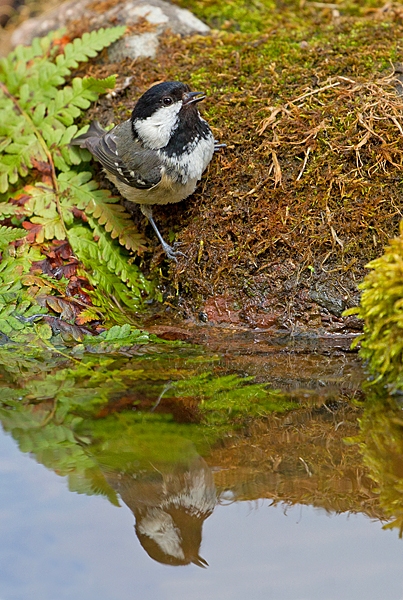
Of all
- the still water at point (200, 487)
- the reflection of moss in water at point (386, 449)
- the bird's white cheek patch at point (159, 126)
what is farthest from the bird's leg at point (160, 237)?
the reflection of moss in water at point (386, 449)

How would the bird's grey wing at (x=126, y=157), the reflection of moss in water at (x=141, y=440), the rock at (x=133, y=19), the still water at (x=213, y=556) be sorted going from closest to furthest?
the still water at (x=213, y=556) < the reflection of moss in water at (x=141, y=440) < the bird's grey wing at (x=126, y=157) < the rock at (x=133, y=19)

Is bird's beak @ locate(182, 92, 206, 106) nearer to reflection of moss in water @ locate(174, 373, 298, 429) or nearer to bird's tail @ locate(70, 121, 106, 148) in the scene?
bird's tail @ locate(70, 121, 106, 148)

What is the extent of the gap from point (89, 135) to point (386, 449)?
3704mm

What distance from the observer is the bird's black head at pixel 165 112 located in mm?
4539

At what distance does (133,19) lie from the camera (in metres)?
6.26

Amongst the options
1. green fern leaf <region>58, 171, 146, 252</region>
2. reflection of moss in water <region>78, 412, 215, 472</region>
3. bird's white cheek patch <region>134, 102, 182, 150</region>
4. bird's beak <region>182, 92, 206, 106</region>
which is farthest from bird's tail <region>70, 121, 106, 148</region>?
reflection of moss in water <region>78, 412, 215, 472</region>

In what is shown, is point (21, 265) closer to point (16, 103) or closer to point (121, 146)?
point (121, 146)

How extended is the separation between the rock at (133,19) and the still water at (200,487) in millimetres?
3662

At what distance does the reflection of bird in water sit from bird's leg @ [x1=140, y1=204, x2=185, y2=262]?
222 cm

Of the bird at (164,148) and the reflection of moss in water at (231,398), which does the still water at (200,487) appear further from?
the bird at (164,148)

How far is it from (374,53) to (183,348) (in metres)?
3.00

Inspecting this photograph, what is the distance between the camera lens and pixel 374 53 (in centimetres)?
514

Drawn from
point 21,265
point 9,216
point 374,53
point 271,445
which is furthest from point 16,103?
point 271,445

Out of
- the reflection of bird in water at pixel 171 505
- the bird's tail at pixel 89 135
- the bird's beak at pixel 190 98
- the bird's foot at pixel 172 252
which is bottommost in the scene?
the bird's foot at pixel 172 252
